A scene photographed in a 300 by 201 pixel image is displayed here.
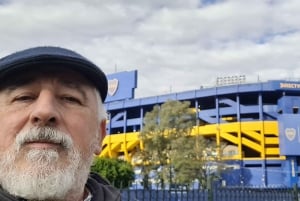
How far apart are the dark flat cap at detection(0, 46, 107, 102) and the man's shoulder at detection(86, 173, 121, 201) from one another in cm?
40

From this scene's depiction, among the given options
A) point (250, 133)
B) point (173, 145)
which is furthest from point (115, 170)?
point (250, 133)

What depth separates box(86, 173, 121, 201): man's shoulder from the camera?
138cm

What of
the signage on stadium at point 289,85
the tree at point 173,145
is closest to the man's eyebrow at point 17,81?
the tree at point 173,145

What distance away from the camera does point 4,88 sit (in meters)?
1.26

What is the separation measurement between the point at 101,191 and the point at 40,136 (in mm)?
348

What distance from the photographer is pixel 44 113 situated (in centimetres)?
117

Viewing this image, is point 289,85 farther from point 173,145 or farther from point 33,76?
point 33,76

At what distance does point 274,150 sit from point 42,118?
4444 cm

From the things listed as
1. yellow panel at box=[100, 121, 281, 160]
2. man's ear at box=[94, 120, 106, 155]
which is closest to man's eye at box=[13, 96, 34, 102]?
man's ear at box=[94, 120, 106, 155]

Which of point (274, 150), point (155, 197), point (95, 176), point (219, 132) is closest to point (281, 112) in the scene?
point (274, 150)

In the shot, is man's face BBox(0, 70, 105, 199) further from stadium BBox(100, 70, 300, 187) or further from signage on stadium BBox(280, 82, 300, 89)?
signage on stadium BBox(280, 82, 300, 89)

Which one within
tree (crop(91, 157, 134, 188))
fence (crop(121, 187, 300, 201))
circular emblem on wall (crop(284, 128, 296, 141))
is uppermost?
circular emblem on wall (crop(284, 128, 296, 141))

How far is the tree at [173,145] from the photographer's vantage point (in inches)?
955

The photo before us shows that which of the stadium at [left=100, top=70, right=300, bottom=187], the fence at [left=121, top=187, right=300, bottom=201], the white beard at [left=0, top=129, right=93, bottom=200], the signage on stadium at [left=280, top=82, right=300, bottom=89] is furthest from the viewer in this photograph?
the signage on stadium at [left=280, top=82, right=300, bottom=89]
